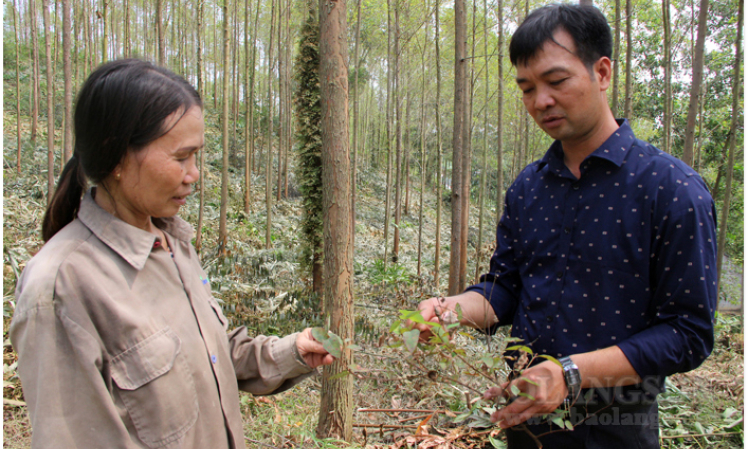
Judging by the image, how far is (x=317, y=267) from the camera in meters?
5.99

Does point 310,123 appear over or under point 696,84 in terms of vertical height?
under

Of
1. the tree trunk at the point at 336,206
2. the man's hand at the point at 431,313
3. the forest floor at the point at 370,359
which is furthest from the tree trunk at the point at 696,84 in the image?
the man's hand at the point at 431,313

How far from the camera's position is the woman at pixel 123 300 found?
0.82m

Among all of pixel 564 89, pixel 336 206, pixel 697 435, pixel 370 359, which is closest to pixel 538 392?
pixel 564 89

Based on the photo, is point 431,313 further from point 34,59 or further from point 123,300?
point 34,59

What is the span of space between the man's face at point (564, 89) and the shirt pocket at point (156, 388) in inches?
45.8

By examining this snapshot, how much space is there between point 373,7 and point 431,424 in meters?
11.6

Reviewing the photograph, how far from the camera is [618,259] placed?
114 cm

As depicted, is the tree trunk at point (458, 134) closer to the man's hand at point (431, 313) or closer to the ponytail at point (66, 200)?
the man's hand at point (431, 313)

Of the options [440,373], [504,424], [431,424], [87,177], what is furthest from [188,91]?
[431,424]

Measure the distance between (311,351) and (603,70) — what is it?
1.18 meters

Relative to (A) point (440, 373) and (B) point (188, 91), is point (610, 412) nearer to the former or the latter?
(A) point (440, 373)

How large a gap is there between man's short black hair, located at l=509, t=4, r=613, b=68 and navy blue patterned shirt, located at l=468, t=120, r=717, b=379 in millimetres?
249

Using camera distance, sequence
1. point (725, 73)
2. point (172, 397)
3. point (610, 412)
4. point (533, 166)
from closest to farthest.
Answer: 1. point (172, 397)
2. point (610, 412)
3. point (533, 166)
4. point (725, 73)
